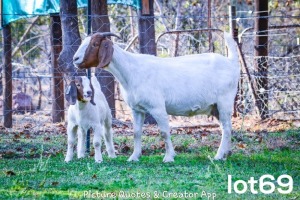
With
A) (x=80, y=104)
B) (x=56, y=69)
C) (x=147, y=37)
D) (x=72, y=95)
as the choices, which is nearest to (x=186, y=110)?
(x=80, y=104)

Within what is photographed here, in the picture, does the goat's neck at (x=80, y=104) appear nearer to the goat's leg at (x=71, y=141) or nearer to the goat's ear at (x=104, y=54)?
the goat's leg at (x=71, y=141)

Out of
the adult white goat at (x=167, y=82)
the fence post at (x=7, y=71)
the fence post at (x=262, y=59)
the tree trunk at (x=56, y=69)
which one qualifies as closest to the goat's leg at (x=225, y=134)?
the adult white goat at (x=167, y=82)

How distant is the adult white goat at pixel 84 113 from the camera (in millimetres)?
10383

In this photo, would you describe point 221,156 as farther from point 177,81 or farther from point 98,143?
point 98,143

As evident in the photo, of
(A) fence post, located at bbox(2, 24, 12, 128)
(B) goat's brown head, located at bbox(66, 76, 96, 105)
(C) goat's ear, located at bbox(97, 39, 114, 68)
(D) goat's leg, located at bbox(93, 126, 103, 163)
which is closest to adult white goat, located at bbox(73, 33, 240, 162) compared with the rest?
(C) goat's ear, located at bbox(97, 39, 114, 68)

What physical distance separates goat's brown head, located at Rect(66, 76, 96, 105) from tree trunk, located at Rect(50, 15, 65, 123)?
5.18m

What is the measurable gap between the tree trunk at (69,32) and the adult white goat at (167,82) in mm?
1970

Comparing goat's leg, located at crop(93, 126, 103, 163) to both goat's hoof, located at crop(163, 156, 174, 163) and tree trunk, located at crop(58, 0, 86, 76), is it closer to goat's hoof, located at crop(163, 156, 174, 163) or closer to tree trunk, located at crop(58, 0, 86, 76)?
goat's hoof, located at crop(163, 156, 174, 163)

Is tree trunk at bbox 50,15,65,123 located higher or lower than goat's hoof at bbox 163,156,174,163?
higher

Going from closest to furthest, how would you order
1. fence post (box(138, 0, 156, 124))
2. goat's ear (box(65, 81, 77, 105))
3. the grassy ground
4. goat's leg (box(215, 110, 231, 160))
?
the grassy ground
goat's ear (box(65, 81, 77, 105))
goat's leg (box(215, 110, 231, 160))
fence post (box(138, 0, 156, 124))

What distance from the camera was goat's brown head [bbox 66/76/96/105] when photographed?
10344 mm

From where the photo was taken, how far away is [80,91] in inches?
409

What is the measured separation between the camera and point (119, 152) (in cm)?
1198

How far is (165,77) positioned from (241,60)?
5.77 meters
